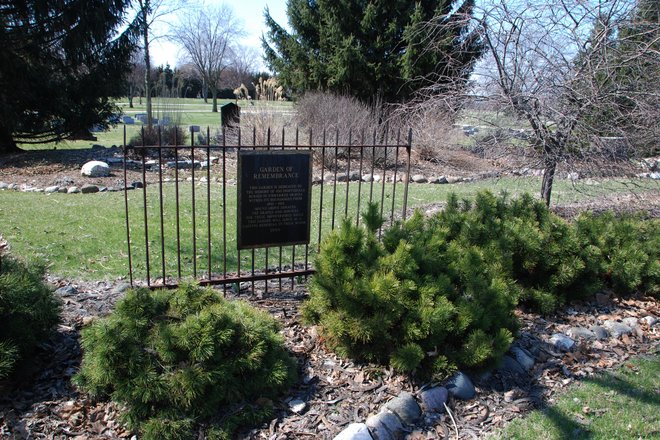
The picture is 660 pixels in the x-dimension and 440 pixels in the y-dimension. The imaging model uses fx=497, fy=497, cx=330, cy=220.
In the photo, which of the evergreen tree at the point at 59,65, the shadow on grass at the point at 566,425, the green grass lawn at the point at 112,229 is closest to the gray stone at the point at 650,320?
the shadow on grass at the point at 566,425

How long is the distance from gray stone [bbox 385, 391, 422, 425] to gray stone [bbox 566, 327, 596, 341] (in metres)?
1.99

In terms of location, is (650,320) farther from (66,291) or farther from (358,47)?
(358,47)

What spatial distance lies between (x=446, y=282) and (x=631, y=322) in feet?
7.57

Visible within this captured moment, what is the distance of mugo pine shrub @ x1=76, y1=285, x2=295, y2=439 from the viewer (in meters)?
2.90

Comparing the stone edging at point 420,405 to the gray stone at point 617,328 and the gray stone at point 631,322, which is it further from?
the gray stone at point 631,322

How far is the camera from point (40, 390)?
10.5 feet

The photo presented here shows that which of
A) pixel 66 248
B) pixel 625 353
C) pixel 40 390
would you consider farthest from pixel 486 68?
pixel 40 390

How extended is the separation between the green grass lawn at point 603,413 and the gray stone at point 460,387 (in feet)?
1.06

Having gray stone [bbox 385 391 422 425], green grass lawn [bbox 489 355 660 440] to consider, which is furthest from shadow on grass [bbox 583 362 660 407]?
gray stone [bbox 385 391 422 425]

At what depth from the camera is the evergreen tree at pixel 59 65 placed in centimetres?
1350

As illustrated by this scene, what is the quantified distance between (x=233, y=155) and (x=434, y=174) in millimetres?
6055

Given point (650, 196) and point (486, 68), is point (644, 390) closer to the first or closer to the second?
point (486, 68)

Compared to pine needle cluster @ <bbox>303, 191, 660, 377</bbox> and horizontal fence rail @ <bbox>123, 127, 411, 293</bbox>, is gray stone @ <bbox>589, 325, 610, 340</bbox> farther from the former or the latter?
horizontal fence rail @ <bbox>123, 127, 411, 293</bbox>

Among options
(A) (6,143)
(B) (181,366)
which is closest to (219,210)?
(B) (181,366)
